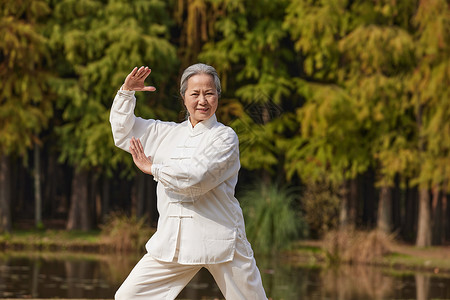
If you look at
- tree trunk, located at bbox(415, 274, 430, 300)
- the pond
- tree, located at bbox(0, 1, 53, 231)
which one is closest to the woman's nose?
the pond

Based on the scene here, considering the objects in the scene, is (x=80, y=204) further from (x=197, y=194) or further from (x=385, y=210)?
(x=197, y=194)

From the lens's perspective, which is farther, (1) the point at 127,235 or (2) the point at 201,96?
(1) the point at 127,235

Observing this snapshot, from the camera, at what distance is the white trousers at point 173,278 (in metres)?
4.85

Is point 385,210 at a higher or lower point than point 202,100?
lower

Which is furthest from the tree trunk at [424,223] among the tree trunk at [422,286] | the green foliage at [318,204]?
the tree trunk at [422,286]

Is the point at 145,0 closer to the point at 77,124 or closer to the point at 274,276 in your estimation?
the point at 77,124

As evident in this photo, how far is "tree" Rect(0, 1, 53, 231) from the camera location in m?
21.8

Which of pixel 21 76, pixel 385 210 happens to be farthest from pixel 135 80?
pixel 385 210

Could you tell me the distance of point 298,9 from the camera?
75.4 ft

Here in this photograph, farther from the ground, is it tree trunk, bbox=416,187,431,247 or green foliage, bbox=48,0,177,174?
green foliage, bbox=48,0,177,174

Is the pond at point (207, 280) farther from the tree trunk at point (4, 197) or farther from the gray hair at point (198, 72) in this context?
the gray hair at point (198, 72)

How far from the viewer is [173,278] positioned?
496 centimetres

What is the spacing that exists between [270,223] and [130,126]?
14.7m

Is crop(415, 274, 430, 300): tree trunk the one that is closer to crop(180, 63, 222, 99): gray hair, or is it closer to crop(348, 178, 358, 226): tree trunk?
crop(348, 178, 358, 226): tree trunk
